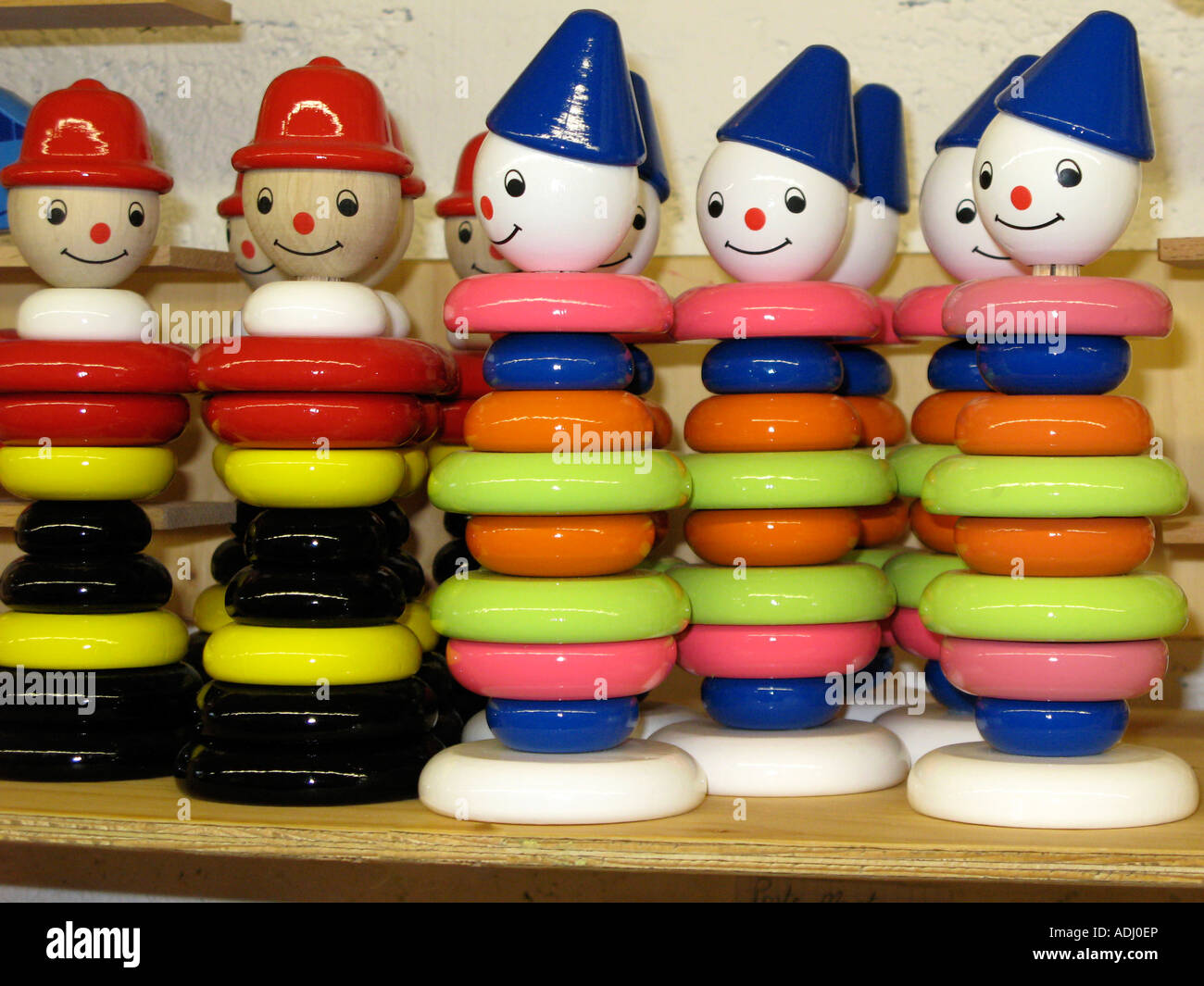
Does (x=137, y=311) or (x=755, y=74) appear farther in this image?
(x=755, y=74)

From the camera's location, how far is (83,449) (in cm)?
116

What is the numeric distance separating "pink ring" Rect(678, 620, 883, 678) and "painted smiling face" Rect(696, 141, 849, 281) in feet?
0.93

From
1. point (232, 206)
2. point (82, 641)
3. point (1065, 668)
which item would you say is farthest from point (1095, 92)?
point (82, 641)

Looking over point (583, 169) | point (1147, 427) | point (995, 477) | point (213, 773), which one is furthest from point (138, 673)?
point (1147, 427)

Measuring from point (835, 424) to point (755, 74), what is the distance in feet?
1.65

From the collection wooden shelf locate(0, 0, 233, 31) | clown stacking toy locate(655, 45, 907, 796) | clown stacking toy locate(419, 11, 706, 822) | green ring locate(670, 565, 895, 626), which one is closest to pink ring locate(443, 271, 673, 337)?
clown stacking toy locate(419, 11, 706, 822)

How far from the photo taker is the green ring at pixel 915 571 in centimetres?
122

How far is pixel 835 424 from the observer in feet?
3.67

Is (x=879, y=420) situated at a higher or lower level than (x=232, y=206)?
lower

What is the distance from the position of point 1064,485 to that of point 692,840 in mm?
357

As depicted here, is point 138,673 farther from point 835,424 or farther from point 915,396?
point 915,396

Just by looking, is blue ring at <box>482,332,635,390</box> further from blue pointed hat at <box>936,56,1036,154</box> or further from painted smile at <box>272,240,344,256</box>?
blue pointed hat at <box>936,56,1036,154</box>

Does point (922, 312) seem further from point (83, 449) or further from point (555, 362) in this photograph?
point (83, 449)

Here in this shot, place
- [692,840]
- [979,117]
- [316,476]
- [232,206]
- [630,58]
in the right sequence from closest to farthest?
[692,840] < [316,476] < [979,117] < [232,206] < [630,58]
